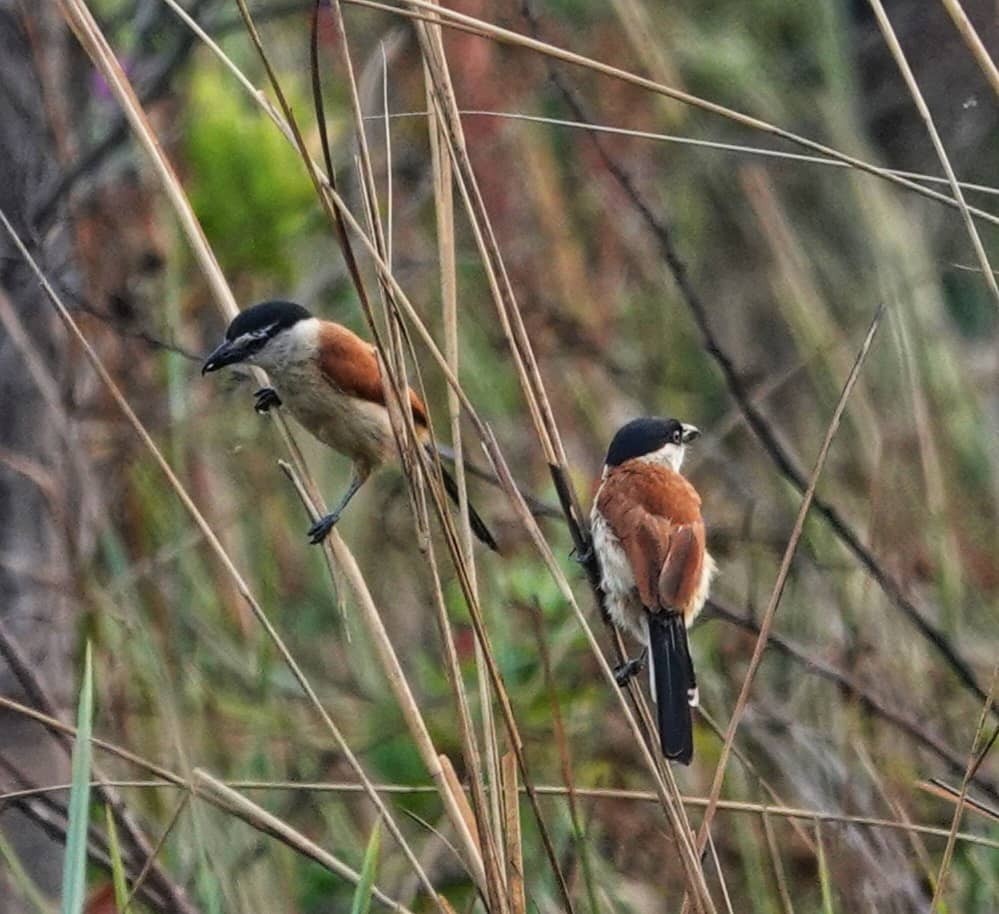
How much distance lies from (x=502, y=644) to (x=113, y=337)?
4.39 ft

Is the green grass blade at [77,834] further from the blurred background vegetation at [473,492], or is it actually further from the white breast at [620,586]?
the white breast at [620,586]

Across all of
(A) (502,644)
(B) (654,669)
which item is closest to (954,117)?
(A) (502,644)

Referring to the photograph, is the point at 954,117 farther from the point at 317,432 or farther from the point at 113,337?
the point at 317,432

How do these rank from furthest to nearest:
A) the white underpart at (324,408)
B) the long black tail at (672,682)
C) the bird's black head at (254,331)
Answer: the white underpart at (324,408) → the bird's black head at (254,331) → the long black tail at (672,682)

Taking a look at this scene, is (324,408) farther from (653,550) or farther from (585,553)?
(585,553)

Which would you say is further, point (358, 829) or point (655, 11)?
point (655, 11)

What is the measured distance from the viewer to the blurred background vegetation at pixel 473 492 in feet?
9.16

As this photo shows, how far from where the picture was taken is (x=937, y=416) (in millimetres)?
3861

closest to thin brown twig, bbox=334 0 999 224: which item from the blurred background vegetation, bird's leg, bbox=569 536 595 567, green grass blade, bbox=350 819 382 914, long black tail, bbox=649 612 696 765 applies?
the blurred background vegetation

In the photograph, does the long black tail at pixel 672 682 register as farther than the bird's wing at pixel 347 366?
No

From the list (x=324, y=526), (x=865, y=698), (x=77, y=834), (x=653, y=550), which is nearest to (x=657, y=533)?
(x=653, y=550)

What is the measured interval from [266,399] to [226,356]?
0.14m

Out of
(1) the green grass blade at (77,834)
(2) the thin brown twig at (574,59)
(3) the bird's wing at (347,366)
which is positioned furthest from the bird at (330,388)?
(1) the green grass blade at (77,834)

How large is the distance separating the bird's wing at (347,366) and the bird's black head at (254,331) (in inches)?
4.9
